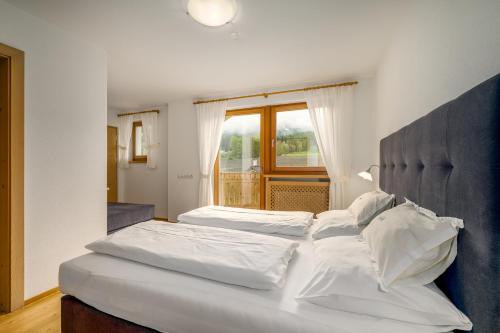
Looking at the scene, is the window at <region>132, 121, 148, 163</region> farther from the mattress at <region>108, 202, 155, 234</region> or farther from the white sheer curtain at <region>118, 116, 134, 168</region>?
the mattress at <region>108, 202, 155, 234</region>

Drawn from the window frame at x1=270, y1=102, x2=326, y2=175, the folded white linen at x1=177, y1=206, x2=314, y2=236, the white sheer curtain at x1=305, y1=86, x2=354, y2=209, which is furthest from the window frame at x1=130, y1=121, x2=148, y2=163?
the white sheer curtain at x1=305, y1=86, x2=354, y2=209

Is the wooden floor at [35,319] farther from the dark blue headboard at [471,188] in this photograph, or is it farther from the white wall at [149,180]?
the white wall at [149,180]

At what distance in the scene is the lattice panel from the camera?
3191 mm

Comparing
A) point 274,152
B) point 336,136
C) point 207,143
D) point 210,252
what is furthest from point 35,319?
point 336,136

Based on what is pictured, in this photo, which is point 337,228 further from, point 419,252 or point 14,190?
point 14,190

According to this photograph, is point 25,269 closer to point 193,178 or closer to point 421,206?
point 193,178

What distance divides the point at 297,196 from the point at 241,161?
1.12 m

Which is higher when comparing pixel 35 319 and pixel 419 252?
pixel 419 252

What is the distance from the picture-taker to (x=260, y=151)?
11.9 feet

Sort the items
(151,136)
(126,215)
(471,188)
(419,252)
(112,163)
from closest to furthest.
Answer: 1. (471,188)
2. (419,252)
3. (126,215)
4. (151,136)
5. (112,163)

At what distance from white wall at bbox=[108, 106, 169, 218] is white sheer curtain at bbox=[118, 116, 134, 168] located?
13 cm

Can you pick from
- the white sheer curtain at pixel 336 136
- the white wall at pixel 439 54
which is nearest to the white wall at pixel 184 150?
the white sheer curtain at pixel 336 136

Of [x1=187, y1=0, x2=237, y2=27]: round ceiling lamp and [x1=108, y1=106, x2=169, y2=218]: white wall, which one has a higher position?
[x1=187, y1=0, x2=237, y2=27]: round ceiling lamp

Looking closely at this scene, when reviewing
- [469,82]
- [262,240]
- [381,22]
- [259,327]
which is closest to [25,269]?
[262,240]
